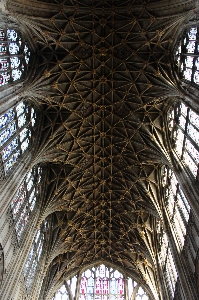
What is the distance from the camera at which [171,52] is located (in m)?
A: 22.6

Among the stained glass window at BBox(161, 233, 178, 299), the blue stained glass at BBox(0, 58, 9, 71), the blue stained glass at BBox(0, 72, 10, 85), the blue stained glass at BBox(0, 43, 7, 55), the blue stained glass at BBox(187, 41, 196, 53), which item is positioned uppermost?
the blue stained glass at BBox(187, 41, 196, 53)

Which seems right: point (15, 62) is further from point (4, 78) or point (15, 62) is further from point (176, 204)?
point (176, 204)

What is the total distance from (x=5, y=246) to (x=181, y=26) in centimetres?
1702

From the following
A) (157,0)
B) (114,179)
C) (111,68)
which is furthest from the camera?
(114,179)

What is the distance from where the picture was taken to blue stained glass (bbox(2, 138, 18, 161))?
64.9ft

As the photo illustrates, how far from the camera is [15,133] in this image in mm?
21359

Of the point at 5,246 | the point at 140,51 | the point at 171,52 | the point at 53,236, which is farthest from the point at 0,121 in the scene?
the point at 53,236

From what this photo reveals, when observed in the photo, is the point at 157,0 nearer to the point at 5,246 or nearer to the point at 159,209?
the point at 159,209

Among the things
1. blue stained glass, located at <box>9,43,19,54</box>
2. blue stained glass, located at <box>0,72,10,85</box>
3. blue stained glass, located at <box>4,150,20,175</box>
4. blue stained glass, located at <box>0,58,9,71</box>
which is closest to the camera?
blue stained glass, located at <box>0,72,10,85</box>

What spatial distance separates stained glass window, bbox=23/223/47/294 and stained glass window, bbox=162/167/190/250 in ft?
34.8

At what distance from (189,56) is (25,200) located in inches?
575

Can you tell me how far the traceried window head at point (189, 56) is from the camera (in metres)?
20.0

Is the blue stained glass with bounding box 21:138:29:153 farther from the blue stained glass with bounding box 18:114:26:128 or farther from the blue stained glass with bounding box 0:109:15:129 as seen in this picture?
the blue stained glass with bounding box 0:109:15:129

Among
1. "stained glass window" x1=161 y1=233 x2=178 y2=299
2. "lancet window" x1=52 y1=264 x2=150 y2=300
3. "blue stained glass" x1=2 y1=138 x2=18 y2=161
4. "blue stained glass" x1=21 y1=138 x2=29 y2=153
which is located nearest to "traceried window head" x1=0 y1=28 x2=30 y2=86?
"blue stained glass" x1=2 y1=138 x2=18 y2=161
